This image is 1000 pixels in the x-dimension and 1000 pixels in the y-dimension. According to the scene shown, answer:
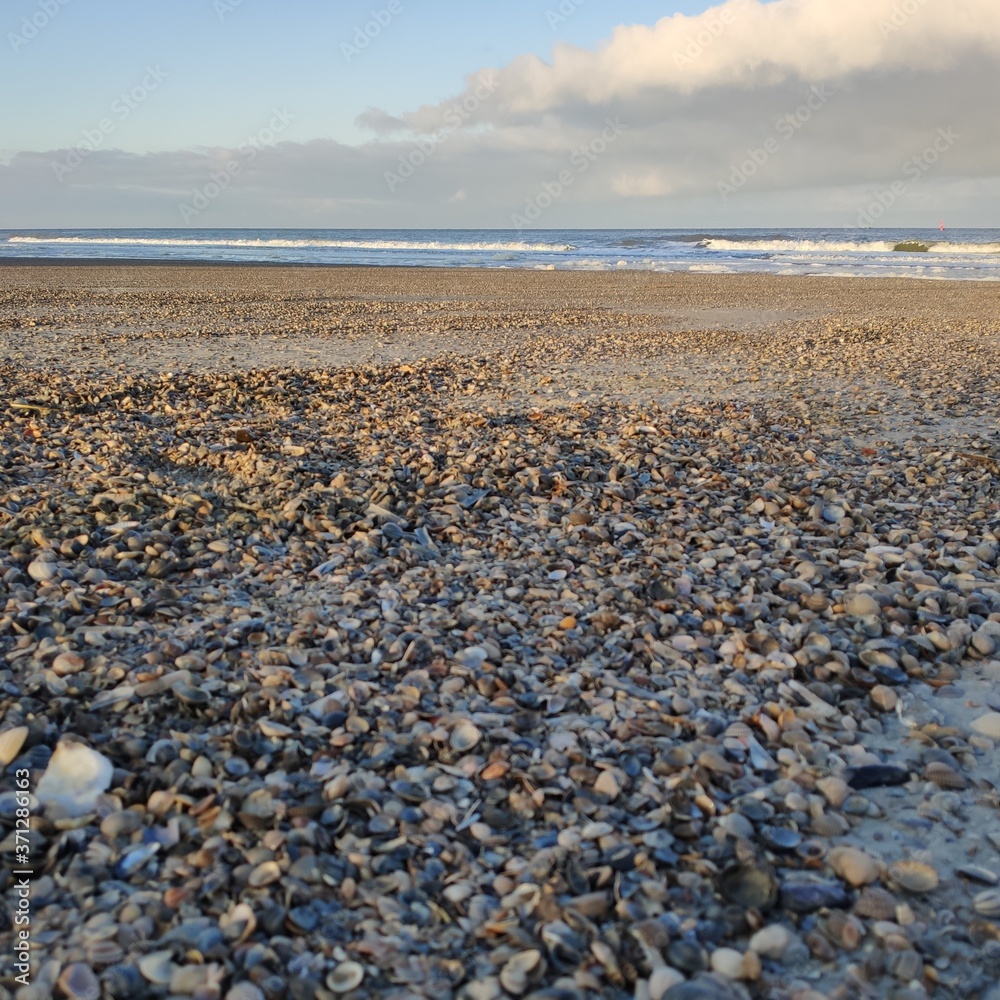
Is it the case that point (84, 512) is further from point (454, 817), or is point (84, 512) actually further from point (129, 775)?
point (454, 817)

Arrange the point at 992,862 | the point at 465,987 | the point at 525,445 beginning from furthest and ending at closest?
the point at 525,445 → the point at 992,862 → the point at 465,987

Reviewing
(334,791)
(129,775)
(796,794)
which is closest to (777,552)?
(796,794)

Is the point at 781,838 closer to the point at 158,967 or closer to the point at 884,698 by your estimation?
the point at 884,698

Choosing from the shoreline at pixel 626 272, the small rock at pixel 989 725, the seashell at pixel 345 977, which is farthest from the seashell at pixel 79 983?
the shoreline at pixel 626 272

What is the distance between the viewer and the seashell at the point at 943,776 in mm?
2465

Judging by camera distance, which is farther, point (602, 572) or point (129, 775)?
point (602, 572)

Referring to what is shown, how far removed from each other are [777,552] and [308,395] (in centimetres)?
537

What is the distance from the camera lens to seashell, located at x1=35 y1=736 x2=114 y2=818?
7.55 ft

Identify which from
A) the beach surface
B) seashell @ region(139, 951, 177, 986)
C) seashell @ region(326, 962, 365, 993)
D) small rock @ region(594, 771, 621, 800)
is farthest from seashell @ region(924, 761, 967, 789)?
seashell @ region(139, 951, 177, 986)

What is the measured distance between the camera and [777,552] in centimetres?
425

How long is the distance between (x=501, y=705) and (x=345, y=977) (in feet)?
3.82

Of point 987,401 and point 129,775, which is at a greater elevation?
point 987,401

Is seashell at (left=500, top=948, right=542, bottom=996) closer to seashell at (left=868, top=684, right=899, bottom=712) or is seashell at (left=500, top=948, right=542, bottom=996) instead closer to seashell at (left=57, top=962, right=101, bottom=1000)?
seashell at (left=57, top=962, right=101, bottom=1000)

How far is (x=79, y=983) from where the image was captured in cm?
177
